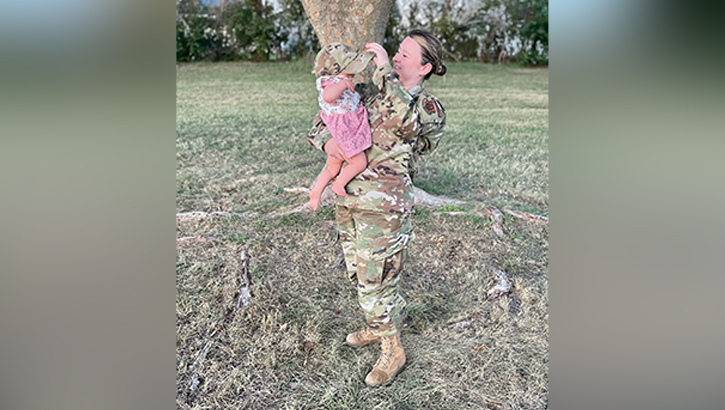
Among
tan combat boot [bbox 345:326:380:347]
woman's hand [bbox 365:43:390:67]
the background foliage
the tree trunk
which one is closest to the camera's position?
woman's hand [bbox 365:43:390:67]

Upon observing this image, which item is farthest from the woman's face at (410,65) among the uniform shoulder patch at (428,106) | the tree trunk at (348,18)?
the tree trunk at (348,18)

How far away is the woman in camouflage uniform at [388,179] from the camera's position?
2.47 m

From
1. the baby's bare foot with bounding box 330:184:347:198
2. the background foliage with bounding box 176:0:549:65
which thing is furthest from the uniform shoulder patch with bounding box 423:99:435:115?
the background foliage with bounding box 176:0:549:65

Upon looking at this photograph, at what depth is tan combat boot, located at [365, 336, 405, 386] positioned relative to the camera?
9.77 feet

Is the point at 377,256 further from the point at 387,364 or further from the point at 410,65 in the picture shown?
the point at 410,65

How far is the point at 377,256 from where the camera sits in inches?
107

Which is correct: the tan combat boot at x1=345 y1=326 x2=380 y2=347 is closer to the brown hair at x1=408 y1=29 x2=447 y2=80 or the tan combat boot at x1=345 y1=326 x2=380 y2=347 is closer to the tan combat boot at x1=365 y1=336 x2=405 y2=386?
the tan combat boot at x1=365 y1=336 x2=405 y2=386

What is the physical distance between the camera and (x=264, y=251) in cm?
457

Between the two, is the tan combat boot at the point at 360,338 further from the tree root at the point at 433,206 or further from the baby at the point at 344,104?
the tree root at the point at 433,206

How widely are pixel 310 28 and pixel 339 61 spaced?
41.4ft

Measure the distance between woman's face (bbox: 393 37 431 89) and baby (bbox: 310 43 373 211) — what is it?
158mm

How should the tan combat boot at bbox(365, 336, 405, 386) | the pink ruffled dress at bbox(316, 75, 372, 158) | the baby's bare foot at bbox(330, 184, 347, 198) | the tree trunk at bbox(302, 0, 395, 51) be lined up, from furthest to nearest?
the tree trunk at bbox(302, 0, 395, 51), the tan combat boot at bbox(365, 336, 405, 386), the baby's bare foot at bbox(330, 184, 347, 198), the pink ruffled dress at bbox(316, 75, 372, 158)

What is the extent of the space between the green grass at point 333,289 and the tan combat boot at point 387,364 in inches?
2.2
